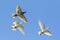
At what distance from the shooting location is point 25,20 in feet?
49.5

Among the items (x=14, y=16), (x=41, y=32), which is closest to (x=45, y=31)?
(x=41, y=32)

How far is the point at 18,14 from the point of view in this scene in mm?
14555

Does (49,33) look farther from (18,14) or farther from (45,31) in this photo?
(18,14)

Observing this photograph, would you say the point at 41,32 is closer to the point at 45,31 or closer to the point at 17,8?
the point at 45,31

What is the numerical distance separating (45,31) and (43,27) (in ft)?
0.53

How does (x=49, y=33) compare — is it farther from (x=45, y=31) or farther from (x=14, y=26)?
(x=14, y=26)

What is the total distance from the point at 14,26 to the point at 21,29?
0.41 meters

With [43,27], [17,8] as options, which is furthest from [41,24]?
[17,8]

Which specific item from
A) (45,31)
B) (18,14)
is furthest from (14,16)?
(45,31)

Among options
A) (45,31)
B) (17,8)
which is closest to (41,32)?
(45,31)

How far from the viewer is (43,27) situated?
48.7ft

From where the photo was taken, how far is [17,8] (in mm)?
14375

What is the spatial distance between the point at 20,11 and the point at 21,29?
2.50 feet

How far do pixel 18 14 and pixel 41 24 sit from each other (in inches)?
33.3
